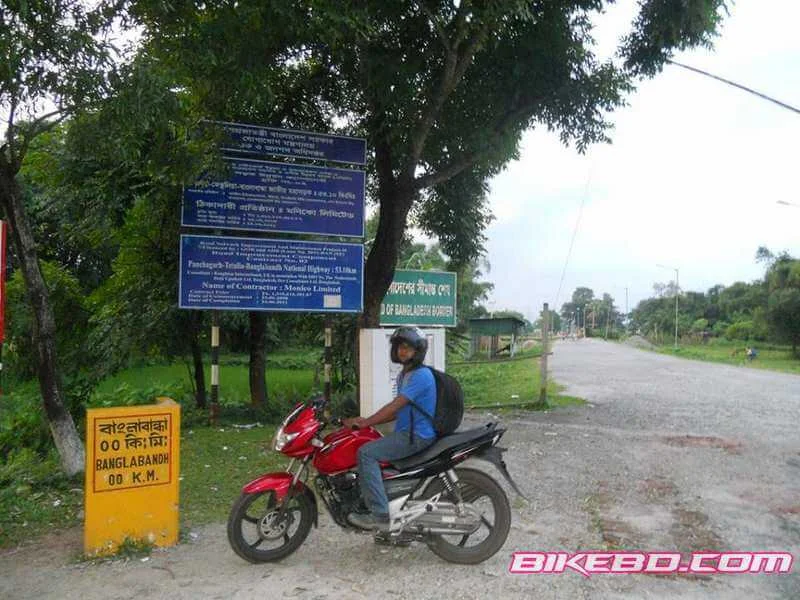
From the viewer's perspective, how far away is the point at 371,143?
10.3 m

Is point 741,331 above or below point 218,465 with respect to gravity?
above

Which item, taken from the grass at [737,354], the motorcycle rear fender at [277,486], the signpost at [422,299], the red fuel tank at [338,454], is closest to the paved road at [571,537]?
the motorcycle rear fender at [277,486]

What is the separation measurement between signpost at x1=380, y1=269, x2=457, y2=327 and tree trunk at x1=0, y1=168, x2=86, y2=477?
467cm

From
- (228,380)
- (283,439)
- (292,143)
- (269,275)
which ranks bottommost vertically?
(228,380)

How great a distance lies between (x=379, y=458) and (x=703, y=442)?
6.13 meters

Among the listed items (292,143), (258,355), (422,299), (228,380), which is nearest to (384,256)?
(422,299)

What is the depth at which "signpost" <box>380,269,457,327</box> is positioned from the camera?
9.70 metres

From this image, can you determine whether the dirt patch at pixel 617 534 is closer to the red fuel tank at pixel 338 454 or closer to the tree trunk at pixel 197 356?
the red fuel tank at pixel 338 454

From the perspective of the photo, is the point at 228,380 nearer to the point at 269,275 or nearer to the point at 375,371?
the point at 269,275

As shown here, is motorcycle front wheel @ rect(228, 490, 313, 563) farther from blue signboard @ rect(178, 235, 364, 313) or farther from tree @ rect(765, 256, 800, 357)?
tree @ rect(765, 256, 800, 357)

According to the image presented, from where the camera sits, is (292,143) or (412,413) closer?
(412,413)

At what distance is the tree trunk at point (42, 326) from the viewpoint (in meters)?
6.18

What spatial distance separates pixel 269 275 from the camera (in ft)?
30.1

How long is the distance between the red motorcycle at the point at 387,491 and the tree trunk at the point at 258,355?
23.4 ft
